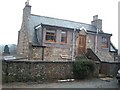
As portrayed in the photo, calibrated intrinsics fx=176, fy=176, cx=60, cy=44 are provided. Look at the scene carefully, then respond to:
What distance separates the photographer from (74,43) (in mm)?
23375

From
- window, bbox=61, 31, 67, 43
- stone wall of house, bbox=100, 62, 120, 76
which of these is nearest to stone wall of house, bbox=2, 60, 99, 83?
stone wall of house, bbox=100, 62, 120, 76

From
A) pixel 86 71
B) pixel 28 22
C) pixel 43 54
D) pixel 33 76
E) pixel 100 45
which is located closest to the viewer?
pixel 33 76

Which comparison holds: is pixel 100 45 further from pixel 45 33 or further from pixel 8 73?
pixel 8 73

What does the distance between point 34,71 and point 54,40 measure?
8874 millimetres

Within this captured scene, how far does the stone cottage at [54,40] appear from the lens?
21.0 metres

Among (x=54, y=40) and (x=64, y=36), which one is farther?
(x=64, y=36)

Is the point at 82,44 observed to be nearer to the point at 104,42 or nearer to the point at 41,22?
the point at 104,42

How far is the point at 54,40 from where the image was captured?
72.6ft

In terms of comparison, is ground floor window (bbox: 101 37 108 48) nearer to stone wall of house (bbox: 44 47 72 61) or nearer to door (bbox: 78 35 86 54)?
door (bbox: 78 35 86 54)

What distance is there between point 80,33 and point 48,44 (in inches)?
197

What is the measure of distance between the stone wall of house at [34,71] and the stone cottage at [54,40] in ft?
20.4

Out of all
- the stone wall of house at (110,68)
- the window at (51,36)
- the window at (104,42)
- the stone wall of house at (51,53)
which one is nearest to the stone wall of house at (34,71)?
the stone wall of house at (110,68)

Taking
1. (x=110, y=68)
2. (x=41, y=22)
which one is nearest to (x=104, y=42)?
(x=110, y=68)

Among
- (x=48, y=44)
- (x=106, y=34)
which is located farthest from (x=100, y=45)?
(x=48, y=44)
